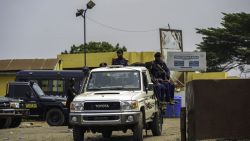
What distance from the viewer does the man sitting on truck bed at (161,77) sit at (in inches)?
740

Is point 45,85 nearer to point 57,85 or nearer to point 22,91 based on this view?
point 57,85

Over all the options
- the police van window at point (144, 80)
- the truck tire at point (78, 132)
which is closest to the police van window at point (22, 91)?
the police van window at point (144, 80)

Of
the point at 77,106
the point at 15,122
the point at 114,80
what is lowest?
the point at 15,122

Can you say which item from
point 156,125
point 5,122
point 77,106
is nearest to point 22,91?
point 5,122

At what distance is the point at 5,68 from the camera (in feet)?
155

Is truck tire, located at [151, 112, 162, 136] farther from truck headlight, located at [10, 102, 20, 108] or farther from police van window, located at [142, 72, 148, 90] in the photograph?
truck headlight, located at [10, 102, 20, 108]

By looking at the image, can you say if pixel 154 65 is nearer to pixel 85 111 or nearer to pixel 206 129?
pixel 85 111

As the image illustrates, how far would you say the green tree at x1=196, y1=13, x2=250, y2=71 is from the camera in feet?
160

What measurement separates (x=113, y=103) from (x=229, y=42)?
3600 centimetres

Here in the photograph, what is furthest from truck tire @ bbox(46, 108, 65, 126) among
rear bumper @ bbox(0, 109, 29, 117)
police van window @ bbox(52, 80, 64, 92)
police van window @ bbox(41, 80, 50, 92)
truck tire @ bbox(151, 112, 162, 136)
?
truck tire @ bbox(151, 112, 162, 136)

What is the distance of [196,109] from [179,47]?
32982mm

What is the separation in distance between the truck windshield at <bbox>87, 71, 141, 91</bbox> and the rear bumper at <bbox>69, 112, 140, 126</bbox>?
51.9 inches

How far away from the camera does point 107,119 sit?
49.2 feet

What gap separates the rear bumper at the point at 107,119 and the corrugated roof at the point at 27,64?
3138 centimetres
